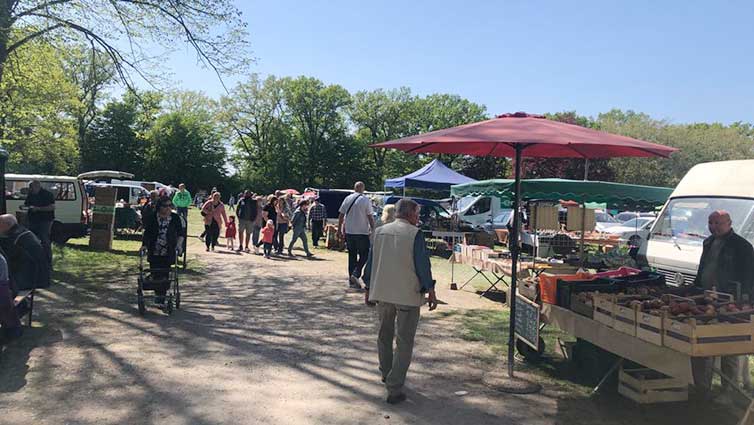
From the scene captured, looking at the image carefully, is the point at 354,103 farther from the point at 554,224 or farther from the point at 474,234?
the point at 554,224

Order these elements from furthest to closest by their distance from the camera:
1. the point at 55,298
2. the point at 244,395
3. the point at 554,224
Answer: the point at 554,224 < the point at 55,298 < the point at 244,395

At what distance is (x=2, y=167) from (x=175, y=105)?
61040mm

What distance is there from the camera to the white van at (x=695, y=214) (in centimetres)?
728

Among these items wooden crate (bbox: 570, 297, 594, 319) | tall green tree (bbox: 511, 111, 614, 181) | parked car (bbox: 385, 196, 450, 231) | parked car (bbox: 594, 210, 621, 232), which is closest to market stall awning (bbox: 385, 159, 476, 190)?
parked car (bbox: 385, 196, 450, 231)

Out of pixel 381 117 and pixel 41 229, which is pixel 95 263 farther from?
pixel 381 117

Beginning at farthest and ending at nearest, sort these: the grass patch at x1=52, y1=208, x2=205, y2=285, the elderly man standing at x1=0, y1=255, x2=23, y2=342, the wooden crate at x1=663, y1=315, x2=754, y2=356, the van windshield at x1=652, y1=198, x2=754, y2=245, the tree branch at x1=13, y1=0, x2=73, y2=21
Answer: the tree branch at x1=13, y1=0, x2=73, y2=21
the grass patch at x1=52, y1=208, x2=205, y2=285
the van windshield at x1=652, y1=198, x2=754, y2=245
the elderly man standing at x1=0, y1=255, x2=23, y2=342
the wooden crate at x1=663, y1=315, x2=754, y2=356

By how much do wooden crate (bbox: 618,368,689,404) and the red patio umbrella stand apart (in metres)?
1.07

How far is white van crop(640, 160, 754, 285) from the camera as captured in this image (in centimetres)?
728

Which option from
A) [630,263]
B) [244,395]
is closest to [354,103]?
[630,263]

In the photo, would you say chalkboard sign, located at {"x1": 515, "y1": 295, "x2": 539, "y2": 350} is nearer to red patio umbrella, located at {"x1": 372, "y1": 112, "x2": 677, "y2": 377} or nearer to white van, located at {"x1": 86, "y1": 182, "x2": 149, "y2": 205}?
red patio umbrella, located at {"x1": 372, "y1": 112, "x2": 677, "y2": 377}

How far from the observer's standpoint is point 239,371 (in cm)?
535

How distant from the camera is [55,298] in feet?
27.5

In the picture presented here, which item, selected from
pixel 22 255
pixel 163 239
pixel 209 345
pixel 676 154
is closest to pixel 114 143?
pixel 676 154

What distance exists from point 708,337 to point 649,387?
3.41 ft
